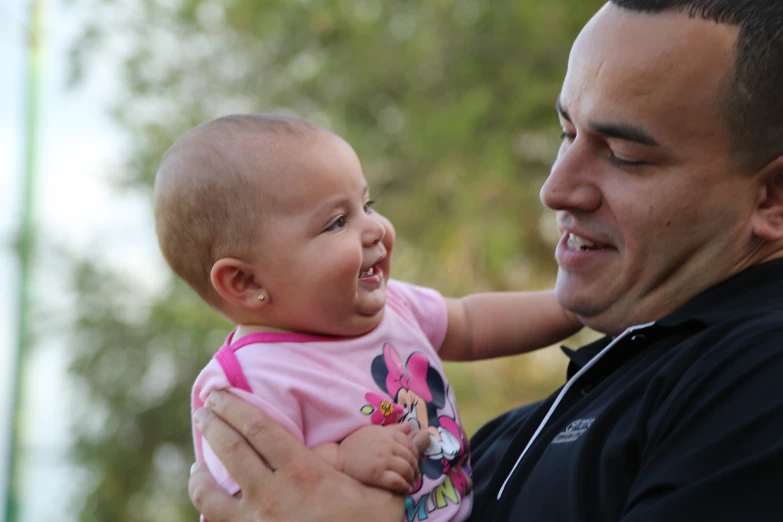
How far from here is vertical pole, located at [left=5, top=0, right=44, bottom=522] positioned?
197 inches

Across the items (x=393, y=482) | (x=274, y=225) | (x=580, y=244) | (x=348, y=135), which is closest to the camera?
(x=393, y=482)

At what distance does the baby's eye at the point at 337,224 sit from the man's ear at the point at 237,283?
0.15 m

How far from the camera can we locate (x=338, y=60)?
4703mm

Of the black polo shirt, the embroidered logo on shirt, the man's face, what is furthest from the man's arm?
the man's face

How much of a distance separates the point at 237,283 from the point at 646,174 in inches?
28.7

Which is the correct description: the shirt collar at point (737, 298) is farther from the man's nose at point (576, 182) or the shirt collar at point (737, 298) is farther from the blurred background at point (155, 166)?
the blurred background at point (155, 166)

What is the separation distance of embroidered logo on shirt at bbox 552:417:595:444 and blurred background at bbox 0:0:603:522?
2.81 meters

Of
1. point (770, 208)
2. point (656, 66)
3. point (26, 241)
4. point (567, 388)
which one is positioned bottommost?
point (26, 241)

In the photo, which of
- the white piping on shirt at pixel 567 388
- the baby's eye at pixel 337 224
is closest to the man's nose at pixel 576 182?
the white piping on shirt at pixel 567 388

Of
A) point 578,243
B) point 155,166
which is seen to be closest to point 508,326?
point 578,243

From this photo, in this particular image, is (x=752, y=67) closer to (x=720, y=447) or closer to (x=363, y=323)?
(x=720, y=447)

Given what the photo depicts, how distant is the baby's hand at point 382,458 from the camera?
149 centimetres

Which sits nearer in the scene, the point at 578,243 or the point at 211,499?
the point at 211,499

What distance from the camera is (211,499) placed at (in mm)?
1605
